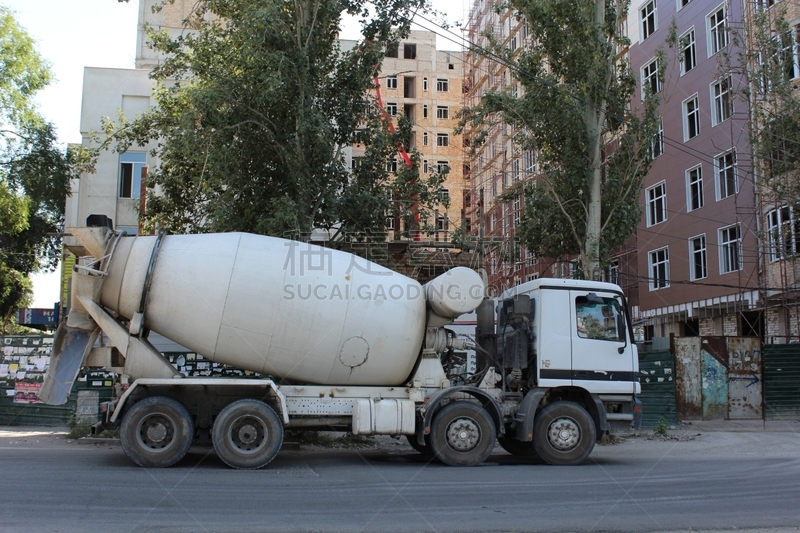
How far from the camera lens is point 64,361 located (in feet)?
36.0

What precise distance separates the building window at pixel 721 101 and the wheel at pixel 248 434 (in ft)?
75.2

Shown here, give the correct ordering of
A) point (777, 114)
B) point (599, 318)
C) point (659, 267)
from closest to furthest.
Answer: point (599, 318) < point (777, 114) < point (659, 267)

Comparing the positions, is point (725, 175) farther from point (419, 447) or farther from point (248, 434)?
point (248, 434)

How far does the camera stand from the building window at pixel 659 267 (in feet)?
103

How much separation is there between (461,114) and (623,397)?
11.2 meters

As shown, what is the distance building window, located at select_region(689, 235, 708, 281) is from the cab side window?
60.9ft

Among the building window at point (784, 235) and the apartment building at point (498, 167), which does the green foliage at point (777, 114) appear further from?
the apartment building at point (498, 167)

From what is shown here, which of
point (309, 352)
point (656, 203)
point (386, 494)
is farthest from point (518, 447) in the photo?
point (656, 203)

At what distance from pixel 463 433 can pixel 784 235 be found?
1653cm

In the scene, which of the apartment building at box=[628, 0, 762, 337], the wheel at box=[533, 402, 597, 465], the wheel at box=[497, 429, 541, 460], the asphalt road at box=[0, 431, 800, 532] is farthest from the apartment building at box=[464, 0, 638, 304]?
the asphalt road at box=[0, 431, 800, 532]

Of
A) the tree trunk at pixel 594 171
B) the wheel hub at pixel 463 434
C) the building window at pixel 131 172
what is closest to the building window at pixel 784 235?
the tree trunk at pixel 594 171

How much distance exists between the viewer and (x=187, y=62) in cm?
1930

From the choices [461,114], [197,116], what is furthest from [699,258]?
[197,116]

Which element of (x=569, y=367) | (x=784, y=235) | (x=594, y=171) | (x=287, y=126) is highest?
(x=287, y=126)
